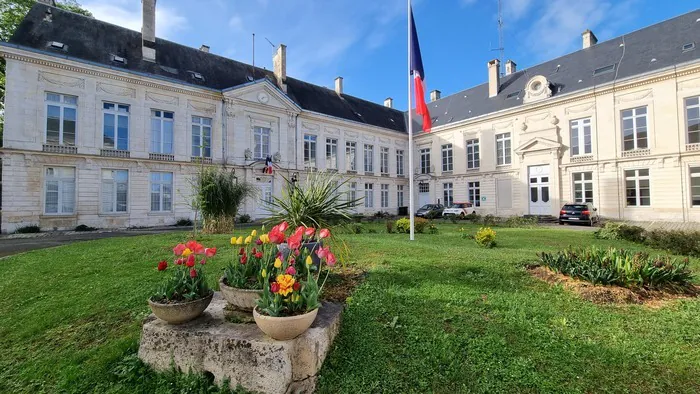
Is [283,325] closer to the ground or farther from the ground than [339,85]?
closer to the ground

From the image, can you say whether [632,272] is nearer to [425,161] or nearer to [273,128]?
[273,128]

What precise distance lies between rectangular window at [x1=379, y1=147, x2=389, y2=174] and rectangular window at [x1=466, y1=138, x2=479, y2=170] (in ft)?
22.9

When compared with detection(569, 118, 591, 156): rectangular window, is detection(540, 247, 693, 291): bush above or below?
below

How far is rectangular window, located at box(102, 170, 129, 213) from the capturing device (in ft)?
50.5

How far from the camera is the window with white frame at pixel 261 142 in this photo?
20.1 metres

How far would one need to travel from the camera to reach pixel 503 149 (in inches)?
943

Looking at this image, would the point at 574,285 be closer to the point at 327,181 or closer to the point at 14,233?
the point at 327,181

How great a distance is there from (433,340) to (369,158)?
82.2 feet

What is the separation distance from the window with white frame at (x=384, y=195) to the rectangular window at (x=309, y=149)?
759 cm

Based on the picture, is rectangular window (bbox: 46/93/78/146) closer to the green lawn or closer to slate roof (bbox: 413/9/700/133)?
the green lawn

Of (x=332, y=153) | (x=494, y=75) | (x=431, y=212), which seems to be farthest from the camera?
(x=494, y=75)

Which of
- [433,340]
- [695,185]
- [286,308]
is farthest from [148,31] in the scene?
[695,185]

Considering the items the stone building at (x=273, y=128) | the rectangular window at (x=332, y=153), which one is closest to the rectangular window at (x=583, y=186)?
the stone building at (x=273, y=128)

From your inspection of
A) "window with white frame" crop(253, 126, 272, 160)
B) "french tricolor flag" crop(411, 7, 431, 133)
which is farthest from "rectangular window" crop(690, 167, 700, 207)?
"window with white frame" crop(253, 126, 272, 160)
